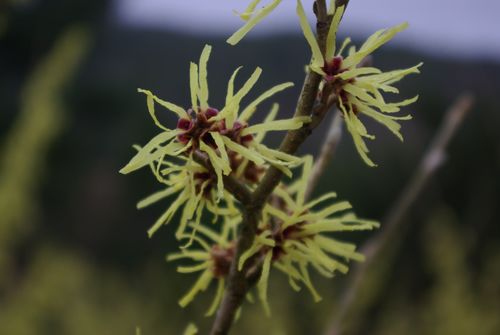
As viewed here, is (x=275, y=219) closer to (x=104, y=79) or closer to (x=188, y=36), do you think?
(x=104, y=79)

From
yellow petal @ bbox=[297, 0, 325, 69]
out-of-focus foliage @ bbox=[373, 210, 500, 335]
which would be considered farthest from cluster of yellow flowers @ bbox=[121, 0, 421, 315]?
out-of-focus foliage @ bbox=[373, 210, 500, 335]

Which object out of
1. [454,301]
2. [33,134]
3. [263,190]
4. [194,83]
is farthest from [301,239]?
[33,134]

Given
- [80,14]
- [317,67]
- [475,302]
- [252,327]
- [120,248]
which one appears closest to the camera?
[317,67]

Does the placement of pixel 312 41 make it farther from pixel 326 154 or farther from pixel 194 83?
pixel 326 154

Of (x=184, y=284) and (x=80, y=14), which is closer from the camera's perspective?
(x=184, y=284)

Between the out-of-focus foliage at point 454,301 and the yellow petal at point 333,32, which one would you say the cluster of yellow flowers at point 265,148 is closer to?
the yellow petal at point 333,32

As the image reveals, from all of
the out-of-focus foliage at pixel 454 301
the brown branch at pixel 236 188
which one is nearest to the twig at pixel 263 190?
the brown branch at pixel 236 188

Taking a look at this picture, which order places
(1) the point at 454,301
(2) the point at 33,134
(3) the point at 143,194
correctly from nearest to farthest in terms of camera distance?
1. (1) the point at 454,301
2. (2) the point at 33,134
3. (3) the point at 143,194

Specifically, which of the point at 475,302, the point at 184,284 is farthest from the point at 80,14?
the point at 475,302
